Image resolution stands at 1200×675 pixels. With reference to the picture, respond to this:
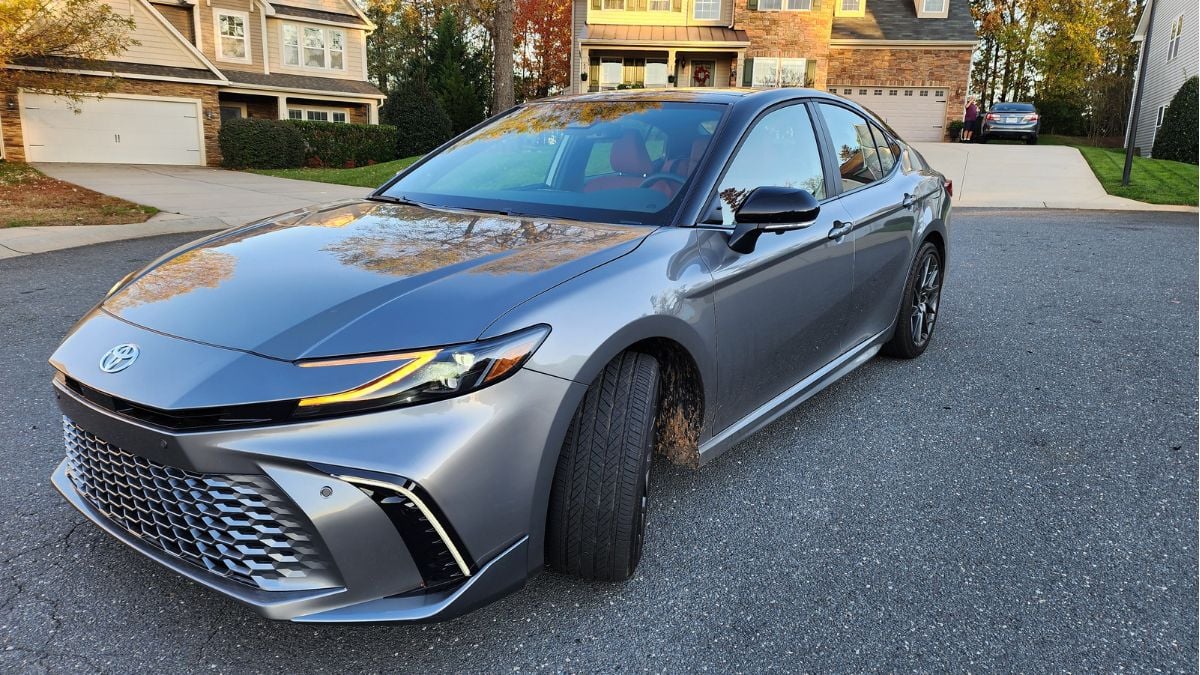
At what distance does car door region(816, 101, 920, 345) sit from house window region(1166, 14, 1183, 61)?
2824cm

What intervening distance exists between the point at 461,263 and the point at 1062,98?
41.4 m

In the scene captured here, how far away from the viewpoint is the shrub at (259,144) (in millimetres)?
21094

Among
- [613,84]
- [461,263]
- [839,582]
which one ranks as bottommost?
[839,582]

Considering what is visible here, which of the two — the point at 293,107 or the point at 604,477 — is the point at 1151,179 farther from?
the point at 293,107

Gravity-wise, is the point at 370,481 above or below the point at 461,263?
below

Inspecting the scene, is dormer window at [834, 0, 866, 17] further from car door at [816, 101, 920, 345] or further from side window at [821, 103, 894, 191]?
side window at [821, 103, 894, 191]

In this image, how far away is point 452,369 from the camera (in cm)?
189

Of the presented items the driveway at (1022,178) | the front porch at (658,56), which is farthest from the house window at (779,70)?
the driveway at (1022,178)

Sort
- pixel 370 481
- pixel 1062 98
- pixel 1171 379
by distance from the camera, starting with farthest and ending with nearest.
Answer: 1. pixel 1062 98
2. pixel 1171 379
3. pixel 370 481

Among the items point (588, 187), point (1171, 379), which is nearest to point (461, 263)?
point (588, 187)

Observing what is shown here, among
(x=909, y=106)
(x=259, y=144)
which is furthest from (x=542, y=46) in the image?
→ (x=259, y=144)

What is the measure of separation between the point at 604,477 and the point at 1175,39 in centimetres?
3189

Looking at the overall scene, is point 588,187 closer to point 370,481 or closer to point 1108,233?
point 370,481

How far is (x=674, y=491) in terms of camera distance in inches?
123
